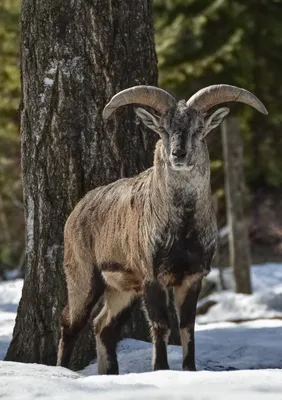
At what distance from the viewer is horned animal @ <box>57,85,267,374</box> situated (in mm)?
8070

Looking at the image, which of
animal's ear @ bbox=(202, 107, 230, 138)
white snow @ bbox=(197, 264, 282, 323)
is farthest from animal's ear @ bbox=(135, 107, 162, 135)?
white snow @ bbox=(197, 264, 282, 323)

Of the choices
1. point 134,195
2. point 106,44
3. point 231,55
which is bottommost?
point 134,195

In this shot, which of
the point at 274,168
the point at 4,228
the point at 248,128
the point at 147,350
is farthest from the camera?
the point at 4,228

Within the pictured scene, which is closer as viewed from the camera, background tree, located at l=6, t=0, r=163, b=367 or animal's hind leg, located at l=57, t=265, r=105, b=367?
animal's hind leg, located at l=57, t=265, r=105, b=367

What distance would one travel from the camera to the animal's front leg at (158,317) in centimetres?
810

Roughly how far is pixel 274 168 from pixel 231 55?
21.7ft

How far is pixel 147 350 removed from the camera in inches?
352

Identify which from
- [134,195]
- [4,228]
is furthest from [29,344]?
[4,228]

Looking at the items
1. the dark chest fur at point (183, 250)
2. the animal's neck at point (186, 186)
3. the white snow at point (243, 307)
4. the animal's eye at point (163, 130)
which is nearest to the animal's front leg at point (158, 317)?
the dark chest fur at point (183, 250)

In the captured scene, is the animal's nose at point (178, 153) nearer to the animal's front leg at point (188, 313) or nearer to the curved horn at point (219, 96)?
the curved horn at point (219, 96)

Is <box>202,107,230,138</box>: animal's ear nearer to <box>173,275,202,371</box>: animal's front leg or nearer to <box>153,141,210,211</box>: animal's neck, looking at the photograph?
<box>153,141,210,211</box>: animal's neck

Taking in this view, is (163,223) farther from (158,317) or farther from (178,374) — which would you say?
(178,374)

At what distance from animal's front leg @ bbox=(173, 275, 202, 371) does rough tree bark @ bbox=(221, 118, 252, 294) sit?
909 centimetres

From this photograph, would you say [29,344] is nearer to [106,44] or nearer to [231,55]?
[106,44]
